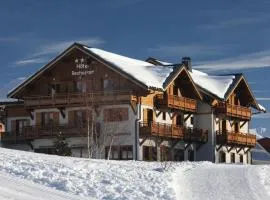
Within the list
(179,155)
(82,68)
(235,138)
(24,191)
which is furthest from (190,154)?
(24,191)

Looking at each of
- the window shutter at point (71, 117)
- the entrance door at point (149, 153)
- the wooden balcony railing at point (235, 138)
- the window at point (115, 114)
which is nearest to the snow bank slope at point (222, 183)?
→ the entrance door at point (149, 153)

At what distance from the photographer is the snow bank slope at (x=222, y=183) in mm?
23391

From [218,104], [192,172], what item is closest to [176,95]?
[218,104]

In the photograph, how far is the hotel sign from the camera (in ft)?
174

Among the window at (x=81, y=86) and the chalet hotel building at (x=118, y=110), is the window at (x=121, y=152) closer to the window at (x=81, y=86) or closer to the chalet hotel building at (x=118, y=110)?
the chalet hotel building at (x=118, y=110)

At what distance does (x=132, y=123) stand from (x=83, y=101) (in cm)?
419

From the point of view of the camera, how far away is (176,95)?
5522cm

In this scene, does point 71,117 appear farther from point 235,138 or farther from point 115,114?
point 235,138

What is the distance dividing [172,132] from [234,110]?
10564 millimetres

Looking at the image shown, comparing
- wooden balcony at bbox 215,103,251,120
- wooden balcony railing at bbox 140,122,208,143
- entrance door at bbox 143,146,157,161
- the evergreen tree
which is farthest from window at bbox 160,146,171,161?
wooden balcony at bbox 215,103,251,120

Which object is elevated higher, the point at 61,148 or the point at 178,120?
the point at 178,120

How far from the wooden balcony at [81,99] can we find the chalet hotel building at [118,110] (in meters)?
0.07

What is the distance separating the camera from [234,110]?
60844mm

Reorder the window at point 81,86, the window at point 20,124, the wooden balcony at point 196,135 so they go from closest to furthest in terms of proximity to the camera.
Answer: the window at point 81,86 → the wooden balcony at point 196,135 → the window at point 20,124
